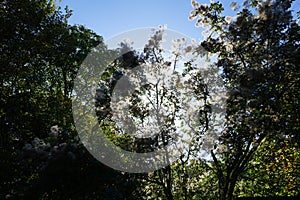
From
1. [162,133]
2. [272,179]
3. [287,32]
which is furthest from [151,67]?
[272,179]

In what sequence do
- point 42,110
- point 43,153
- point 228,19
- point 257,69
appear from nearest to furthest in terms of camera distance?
point 43,153
point 257,69
point 228,19
point 42,110

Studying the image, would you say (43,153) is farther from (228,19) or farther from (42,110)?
(228,19)

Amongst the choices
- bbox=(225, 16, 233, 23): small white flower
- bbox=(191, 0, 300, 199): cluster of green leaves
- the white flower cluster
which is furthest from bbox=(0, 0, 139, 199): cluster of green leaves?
bbox=(225, 16, 233, 23): small white flower

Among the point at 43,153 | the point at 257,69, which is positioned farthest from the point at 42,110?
the point at 257,69

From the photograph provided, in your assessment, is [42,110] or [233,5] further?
[42,110]

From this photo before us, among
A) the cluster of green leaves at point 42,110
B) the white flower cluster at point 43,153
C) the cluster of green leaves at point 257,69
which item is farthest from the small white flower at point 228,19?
the white flower cluster at point 43,153

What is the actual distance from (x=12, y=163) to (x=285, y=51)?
11.7m

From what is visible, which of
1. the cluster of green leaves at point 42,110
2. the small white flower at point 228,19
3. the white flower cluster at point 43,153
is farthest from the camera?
the small white flower at point 228,19

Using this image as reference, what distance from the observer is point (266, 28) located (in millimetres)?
9648

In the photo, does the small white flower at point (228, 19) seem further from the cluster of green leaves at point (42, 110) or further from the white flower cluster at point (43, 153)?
the white flower cluster at point (43, 153)

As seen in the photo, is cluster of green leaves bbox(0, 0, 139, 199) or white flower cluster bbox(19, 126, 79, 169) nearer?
white flower cluster bbox(19, 126, 79, 169)

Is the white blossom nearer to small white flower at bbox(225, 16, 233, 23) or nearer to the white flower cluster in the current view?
small white flower at bbox(225, 16, 233, 23)

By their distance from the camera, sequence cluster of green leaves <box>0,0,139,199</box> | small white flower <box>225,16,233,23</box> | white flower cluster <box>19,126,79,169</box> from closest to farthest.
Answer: white flower cluster <box>19,126,79,169</box> → cluster of green leaves <box>0,0,139,199</box> → small white flower <box>225,16,233,23</box>

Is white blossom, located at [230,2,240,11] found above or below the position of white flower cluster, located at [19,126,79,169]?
above
